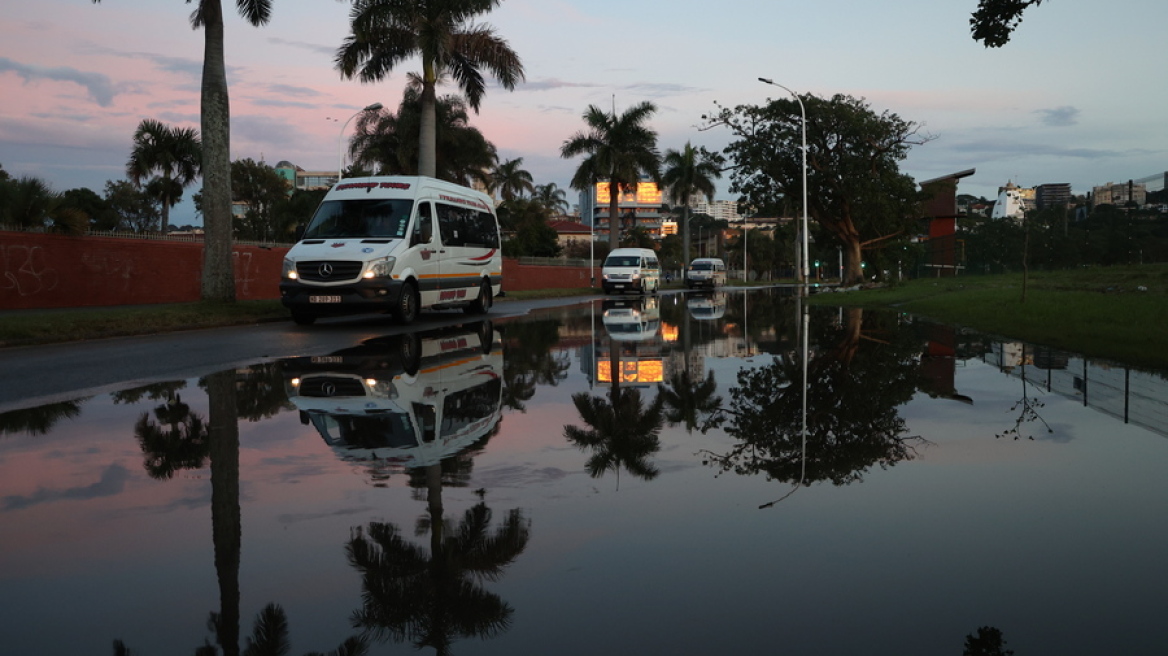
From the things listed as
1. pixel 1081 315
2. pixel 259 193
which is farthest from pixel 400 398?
pixel 259 193

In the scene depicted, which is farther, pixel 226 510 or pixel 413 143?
pixel 413 143

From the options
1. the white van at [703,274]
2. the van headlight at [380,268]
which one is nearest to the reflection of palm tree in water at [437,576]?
the van headlight at [380,268]

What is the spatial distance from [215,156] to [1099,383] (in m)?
18.4

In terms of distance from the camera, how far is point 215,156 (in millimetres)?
21031

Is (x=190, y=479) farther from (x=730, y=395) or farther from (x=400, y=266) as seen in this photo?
(x=400, y=266)

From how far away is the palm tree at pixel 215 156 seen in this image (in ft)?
68.6

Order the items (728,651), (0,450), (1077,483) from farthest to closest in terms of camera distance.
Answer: (0,450), (1077,483), (728,651)

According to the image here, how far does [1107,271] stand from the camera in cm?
3309

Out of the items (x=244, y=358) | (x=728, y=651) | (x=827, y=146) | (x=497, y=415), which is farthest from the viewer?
(x=827, y=146)

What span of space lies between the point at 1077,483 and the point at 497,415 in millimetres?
4127

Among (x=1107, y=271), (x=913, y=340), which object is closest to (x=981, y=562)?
(x=913, y=340)

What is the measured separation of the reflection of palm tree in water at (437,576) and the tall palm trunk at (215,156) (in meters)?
18.6

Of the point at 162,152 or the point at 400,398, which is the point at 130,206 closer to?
the point at 162,152

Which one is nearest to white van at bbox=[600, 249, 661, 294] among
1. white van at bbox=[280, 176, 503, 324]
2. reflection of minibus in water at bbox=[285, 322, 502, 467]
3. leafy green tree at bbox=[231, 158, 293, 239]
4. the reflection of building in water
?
white van at bbox=[280, 176, 503, 324]
